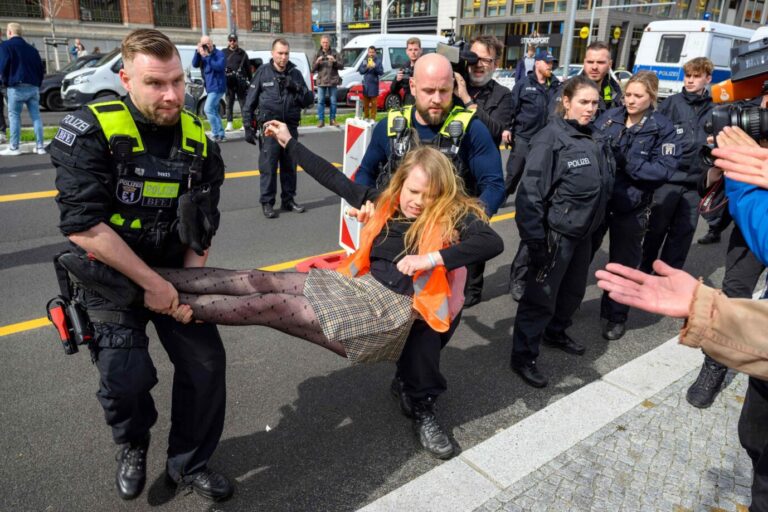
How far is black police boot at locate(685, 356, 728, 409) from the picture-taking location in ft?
10.9

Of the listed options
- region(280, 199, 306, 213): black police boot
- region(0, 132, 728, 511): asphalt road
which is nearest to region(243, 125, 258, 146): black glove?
region(280, 199, 306, 213): black police boot

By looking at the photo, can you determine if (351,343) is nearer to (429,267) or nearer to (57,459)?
(429,267)

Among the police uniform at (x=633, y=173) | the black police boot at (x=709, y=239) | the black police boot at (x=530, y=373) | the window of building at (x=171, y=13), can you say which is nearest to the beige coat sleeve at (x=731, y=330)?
the black police boot at (x=530, y=373)

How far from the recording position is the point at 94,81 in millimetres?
13922

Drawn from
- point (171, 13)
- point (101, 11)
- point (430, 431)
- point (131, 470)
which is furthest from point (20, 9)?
point (430, 431)

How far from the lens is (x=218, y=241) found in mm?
5996

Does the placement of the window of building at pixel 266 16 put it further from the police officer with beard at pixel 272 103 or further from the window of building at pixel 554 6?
the police officer with beard at pixel 272 103

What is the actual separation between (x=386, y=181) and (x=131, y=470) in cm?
201

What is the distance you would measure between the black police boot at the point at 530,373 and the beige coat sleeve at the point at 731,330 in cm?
213

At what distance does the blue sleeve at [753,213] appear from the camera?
176 cm

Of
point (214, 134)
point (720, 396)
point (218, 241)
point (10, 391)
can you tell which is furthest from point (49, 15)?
point (720, 396)

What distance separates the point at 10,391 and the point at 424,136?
2.92 m

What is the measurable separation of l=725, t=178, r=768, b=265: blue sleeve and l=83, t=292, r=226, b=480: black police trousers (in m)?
2.13

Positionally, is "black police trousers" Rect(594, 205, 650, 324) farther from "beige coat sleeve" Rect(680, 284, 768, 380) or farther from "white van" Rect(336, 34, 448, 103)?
"white van" Rect(336, 34, 448, 103)
